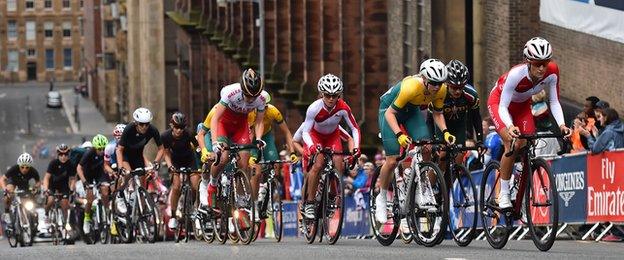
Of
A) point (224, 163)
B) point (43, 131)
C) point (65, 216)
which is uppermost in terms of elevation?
point (224, 163)

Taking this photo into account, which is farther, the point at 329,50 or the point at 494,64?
the point at 329,50

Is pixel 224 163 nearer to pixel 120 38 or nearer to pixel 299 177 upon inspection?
pixel 299 177

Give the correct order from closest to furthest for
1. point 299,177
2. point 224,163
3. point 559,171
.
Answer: point 224,163 → point 559,171 → point 299,177

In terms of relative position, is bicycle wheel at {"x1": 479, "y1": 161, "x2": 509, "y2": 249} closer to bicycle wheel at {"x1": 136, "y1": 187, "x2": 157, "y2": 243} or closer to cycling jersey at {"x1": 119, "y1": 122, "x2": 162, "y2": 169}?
bicycle wheel at {"x1": 136, "y1": 187, "x2": 157, "y2": 243}

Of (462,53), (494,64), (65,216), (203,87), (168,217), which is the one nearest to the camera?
(168,217)

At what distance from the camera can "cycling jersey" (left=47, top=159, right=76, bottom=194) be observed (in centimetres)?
3503

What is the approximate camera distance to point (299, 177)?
125 feet

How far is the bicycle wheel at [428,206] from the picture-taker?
794 inches

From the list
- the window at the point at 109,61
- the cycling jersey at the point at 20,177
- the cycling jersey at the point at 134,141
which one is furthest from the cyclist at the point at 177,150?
the window at the point at 109,61

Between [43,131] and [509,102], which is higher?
[509,102]

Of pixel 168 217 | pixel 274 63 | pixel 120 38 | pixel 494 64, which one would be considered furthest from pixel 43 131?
pixel 168 217

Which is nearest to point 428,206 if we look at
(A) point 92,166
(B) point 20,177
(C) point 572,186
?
(C) point 572,186

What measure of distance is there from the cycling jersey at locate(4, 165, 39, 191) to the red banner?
1354 cm

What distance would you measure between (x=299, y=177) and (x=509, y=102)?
1853cm
